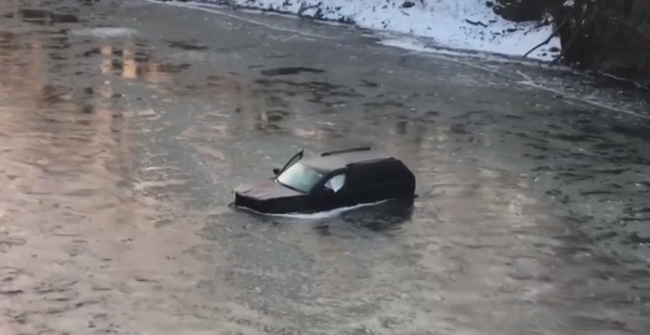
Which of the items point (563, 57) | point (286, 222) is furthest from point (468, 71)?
point (286, 222)

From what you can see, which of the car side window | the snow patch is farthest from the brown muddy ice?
the snow patch

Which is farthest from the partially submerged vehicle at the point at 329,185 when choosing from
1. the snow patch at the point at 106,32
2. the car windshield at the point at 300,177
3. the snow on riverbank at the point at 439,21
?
the snow patch at the point at 106,32

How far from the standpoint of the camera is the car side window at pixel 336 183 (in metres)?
25.5

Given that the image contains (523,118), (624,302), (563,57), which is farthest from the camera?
(563,57)

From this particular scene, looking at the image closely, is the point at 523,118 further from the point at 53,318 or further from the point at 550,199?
the point at 53,318

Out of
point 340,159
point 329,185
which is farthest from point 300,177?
point 340,159

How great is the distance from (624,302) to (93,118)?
63.8ft

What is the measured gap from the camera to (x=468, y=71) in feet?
145

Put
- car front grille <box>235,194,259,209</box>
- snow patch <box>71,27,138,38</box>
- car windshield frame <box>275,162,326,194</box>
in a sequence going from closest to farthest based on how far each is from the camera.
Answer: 1. car front grille <box>235,194,259,209</box>
2. car windshield frame <box>275,162,326,194</box>
3. snow patch <box>71,27,138,38</box>

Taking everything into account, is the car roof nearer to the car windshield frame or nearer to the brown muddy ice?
the car windshield frame

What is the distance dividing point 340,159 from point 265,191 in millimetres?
2087

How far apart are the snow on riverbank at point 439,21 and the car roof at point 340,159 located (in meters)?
22.5

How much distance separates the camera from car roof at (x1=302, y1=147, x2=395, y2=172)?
25.9 metres

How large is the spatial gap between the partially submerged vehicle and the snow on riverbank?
22.7 meters
